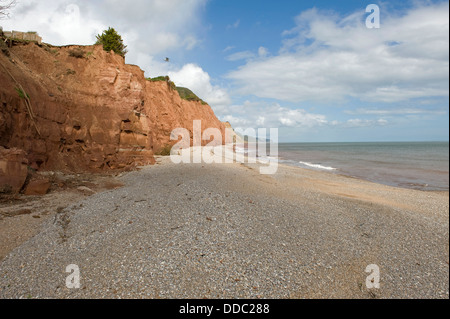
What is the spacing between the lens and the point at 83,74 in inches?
616

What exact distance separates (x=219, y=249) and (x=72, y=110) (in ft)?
43.3

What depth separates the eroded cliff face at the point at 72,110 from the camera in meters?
10.4

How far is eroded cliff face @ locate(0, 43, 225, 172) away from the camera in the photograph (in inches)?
409

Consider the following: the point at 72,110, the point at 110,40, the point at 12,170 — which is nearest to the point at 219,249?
the point at 12,170

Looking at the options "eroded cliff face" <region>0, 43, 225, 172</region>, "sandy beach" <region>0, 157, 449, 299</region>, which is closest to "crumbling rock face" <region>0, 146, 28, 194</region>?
"eroded cliff face" <region>0, 43, 225, 172</region>

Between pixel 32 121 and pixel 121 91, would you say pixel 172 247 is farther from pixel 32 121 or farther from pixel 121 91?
pixel 121 91

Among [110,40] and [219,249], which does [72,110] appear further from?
[219,249]

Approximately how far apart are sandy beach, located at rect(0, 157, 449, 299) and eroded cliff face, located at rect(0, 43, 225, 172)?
4.35 metres

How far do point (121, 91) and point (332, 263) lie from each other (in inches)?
652

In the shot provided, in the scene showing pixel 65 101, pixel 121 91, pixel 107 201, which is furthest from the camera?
pixel 121 91

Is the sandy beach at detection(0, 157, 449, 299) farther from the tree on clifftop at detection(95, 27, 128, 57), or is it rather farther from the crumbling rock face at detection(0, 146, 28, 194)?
the tree on clifftop at detection(95, 27, 128, 57)

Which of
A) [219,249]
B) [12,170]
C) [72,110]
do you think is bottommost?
[219,249]

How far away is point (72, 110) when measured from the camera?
1385cm
